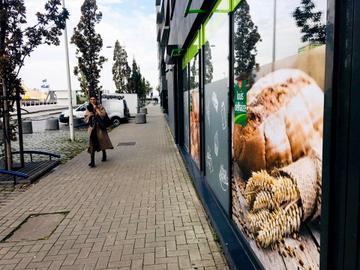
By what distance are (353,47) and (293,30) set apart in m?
0.78

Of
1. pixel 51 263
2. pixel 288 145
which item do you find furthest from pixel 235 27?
pixel 51 263

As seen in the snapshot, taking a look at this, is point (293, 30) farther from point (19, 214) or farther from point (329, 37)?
point (19, 214)

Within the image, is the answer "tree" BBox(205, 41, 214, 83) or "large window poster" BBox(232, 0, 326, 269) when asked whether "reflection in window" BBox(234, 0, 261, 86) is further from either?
"tree" BBox(205, 41, 214, 83)

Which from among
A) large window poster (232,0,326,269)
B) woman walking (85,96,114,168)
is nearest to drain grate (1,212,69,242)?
large window poster (232,0,326,269)

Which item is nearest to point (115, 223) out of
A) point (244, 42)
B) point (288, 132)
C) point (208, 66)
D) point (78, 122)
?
point (208, 66)

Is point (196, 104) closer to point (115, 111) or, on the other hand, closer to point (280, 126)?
point (280, 126)

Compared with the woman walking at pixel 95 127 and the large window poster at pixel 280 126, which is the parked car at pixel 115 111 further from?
the large window poster at pixel 280 126

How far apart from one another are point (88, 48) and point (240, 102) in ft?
72.6

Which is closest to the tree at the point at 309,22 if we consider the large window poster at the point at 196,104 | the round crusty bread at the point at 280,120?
the round crusty bread at the point at 280,120

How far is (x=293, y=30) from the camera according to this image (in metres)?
2.17

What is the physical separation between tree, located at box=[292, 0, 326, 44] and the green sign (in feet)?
4.34

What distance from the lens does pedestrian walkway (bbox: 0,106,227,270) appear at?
3.76 metres

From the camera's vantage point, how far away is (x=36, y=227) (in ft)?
15.9

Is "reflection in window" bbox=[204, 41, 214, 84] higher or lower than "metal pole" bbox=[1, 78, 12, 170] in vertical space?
higher
